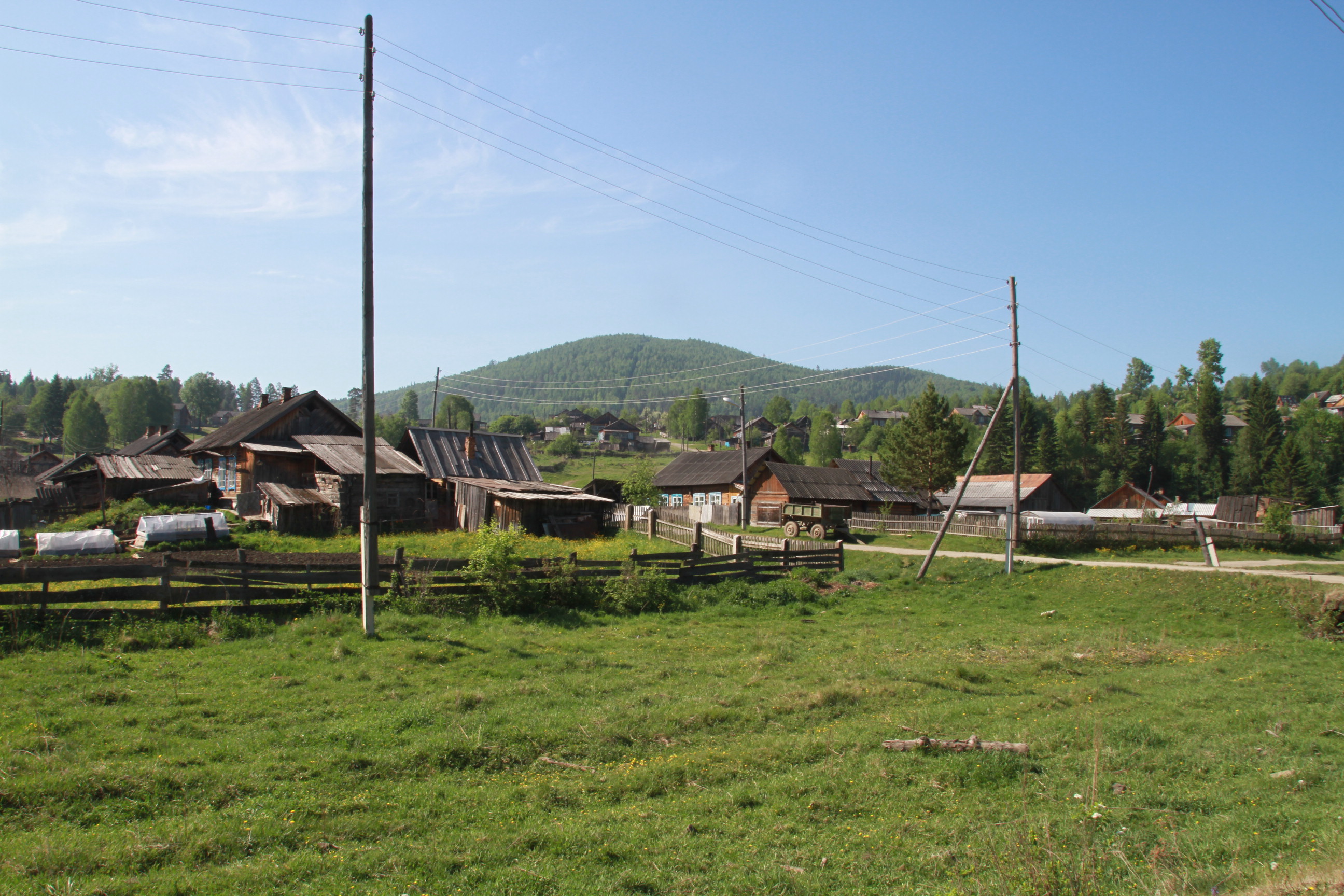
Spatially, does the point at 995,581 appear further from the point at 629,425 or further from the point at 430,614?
the point at 629,425

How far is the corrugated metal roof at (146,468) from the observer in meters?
40.3

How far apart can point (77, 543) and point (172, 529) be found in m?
3.16

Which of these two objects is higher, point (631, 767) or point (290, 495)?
point (290, 495)

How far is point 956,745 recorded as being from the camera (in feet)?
30.7

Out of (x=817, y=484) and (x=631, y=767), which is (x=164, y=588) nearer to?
(x=631, y=767)

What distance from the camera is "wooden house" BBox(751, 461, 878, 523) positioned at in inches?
2170

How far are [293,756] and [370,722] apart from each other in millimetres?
1286

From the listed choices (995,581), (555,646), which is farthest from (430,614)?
(995,581)

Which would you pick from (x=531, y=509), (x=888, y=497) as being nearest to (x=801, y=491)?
(x=888, y=497)

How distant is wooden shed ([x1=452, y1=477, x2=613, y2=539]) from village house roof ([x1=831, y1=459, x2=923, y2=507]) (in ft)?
99.2

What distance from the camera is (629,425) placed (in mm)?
157125

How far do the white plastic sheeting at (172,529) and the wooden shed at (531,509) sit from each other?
37.0ft

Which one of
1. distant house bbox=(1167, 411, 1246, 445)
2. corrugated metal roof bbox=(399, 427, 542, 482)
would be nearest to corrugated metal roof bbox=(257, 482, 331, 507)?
corrugated metal roof bbox=(399, 427, 542, 482)

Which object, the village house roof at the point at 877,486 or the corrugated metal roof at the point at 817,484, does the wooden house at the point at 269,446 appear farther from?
the village house roof at the point at 877,486
